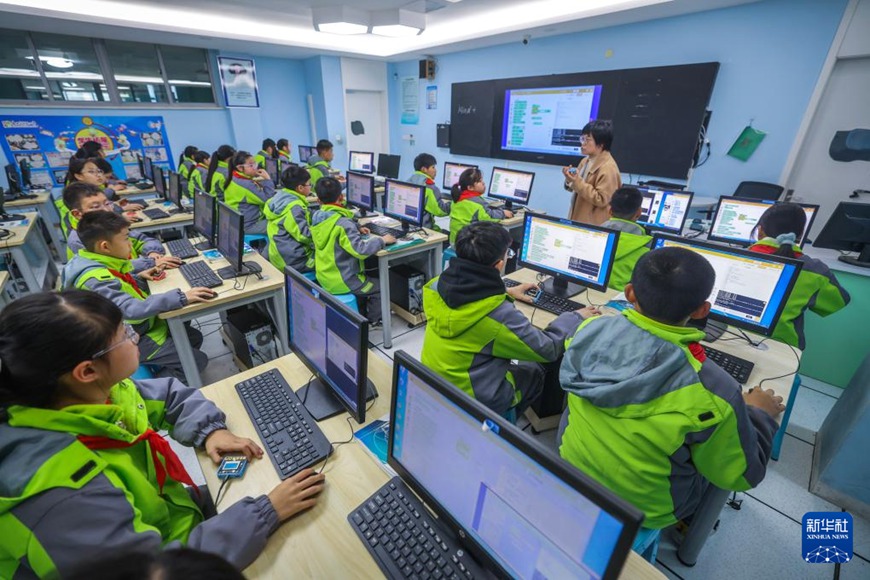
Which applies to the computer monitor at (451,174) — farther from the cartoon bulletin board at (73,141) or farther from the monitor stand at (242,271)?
the cartoon bulletin board at (73,141)

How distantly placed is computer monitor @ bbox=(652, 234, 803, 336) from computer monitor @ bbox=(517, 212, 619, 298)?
369 millimetres

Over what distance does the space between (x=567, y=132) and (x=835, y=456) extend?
480 centimetres

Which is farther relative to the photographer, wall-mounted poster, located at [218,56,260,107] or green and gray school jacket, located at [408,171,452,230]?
wall-mounted poster, located at [218,56,260,107]

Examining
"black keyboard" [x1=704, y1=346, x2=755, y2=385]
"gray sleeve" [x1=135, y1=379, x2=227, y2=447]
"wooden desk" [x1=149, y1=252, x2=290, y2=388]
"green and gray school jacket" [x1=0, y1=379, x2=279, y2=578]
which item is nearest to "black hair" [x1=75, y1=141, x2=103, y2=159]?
"wooden desk" [x1=149, y1=252, x2=290, y2=388]

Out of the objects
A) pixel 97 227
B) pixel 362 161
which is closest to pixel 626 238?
pixel 97 227

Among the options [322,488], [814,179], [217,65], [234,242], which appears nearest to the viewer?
[322,488]

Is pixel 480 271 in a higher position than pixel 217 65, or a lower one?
lower

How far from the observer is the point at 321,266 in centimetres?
293

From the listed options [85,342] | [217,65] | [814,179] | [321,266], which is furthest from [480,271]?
[217,65]

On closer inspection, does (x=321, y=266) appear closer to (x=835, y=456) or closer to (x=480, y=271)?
(x=480, y=271)

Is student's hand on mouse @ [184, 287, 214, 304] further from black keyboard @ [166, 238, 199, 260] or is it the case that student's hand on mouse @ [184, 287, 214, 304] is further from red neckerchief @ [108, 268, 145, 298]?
black keyboard @ [166, 238, 199, 260]

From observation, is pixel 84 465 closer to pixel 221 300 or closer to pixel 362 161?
pixel 221 300

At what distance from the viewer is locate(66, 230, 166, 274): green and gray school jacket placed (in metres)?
2.55

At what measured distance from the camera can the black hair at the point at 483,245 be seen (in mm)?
1474
